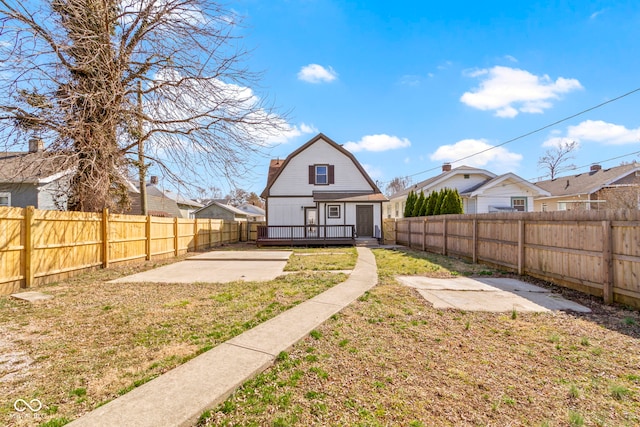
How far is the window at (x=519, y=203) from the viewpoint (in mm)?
20109

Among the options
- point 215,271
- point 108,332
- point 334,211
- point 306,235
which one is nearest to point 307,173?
point 334,211

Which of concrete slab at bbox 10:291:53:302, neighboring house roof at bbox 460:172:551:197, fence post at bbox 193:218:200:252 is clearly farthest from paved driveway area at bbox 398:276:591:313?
neighboring house roof at bbox 460:172:551:197

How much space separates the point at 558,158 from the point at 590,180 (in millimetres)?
14508

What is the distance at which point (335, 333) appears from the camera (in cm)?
384

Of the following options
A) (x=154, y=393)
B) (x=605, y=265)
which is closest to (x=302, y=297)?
(x=154, y=393)

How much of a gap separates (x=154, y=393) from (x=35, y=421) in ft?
2.52

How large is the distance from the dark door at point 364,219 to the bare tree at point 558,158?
26.1m

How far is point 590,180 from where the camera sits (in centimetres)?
2188

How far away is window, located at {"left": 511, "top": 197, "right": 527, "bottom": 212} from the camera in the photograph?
792 inches

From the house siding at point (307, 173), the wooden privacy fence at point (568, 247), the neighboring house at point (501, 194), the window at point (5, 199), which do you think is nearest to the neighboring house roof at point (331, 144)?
the house siding at point (307, 173)

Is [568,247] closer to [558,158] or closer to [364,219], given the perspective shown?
[364,219]

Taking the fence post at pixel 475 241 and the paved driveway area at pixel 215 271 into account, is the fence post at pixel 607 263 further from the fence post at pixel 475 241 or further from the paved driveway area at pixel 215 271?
the paved driveway area at pixel 215 271

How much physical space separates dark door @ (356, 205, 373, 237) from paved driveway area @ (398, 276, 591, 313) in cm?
1129

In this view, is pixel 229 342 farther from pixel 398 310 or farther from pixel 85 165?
pixel 85 165
